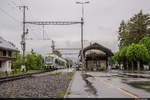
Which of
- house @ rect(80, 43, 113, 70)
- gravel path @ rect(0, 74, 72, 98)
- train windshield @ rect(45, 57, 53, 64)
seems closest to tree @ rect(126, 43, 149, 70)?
house @ rect(80, 43, 113, 70)

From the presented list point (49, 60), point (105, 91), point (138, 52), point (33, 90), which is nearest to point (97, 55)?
point (138, 52)

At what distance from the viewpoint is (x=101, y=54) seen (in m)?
48.5

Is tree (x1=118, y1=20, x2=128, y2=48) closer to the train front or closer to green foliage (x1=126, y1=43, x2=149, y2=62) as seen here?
green foliage (x1=126, y1=43, x2=149, y2=62)

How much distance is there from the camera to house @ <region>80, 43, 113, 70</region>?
159 ft

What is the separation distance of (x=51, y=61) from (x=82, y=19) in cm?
1505

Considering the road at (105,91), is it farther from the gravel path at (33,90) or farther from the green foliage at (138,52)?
the green foliage at (138,52)

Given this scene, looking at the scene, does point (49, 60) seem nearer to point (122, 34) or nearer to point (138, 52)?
point (138, 52)

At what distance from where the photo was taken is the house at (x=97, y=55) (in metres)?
48.6

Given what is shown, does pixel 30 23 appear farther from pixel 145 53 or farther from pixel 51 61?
pixel 145 53

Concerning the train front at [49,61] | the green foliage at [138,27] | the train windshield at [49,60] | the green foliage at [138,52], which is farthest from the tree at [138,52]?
the train windshield at [49,60]

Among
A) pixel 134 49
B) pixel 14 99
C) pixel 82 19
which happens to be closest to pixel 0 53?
pixel 82 19

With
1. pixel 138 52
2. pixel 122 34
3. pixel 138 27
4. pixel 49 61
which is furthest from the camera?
pixel 122 34

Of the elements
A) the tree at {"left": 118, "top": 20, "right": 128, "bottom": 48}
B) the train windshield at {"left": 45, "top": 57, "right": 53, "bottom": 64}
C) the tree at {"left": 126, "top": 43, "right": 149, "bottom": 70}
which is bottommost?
the train windshield at {"left": 45, "top": 57, "right": 53, "bottom": 64}

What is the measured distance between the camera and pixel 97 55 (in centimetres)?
4794
